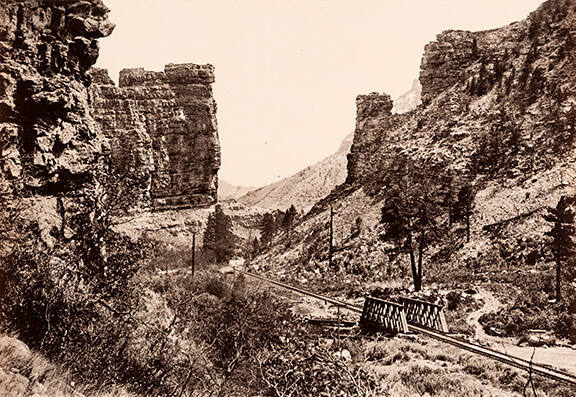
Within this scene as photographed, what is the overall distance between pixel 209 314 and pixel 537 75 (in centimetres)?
4515

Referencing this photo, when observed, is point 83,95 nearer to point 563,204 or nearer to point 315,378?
point 315,378

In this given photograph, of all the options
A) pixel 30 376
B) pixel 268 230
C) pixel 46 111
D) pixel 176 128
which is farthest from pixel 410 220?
pixel 176 128

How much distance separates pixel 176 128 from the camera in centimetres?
10100

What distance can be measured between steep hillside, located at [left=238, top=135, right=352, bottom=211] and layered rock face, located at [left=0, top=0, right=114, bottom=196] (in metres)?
121

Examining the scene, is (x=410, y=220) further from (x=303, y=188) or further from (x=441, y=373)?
(x=303, y=188)

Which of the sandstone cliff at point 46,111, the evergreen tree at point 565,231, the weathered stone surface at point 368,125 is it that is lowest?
the evergreen tree at point 565,231

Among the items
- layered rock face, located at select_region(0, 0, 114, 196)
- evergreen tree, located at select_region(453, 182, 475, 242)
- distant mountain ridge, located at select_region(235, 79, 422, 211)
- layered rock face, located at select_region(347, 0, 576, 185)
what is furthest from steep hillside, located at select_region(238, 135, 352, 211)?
layered rock face, located at select_region(0, 0, 114, 196)

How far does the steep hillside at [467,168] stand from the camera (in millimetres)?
39062

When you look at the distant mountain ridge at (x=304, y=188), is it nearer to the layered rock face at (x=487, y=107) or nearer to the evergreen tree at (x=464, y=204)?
the layered rock face at (x=487, y=107)

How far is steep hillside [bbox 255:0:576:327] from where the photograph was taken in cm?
3906

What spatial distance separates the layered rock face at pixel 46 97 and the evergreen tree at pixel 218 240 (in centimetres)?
5669

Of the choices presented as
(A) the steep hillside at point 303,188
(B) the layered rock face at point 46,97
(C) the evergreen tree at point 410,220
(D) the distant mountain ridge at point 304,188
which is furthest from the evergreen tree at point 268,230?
(B) the layered rock face at point 46,97

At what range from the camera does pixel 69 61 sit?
47.3ft

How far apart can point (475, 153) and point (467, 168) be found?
2.08m
